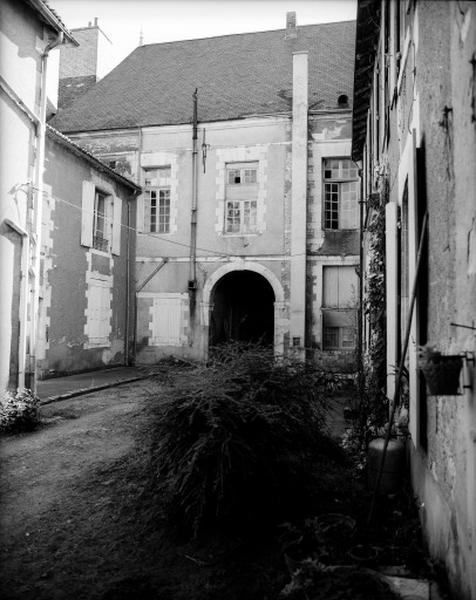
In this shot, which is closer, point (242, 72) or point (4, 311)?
point (4, 311)

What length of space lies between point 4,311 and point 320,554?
5948 millimetres

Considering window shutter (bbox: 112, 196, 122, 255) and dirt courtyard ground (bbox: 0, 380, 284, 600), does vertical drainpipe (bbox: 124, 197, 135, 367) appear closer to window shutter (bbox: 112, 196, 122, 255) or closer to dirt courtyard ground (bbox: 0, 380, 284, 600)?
window shutter (bbox: 112, 196, 122, 255)

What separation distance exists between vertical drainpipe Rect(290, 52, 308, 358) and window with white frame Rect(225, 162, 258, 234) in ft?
4.32

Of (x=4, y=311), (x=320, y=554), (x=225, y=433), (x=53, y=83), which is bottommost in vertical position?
(x=320, y=554)

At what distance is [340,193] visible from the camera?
14.9 meters

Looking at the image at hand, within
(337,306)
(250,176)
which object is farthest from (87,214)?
(337,306)

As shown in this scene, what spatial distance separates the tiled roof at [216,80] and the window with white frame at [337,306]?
201 inches

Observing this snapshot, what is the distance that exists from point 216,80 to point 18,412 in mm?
14169

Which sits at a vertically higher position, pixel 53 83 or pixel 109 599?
pixel 53 83

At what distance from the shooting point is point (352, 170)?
14.9 meters

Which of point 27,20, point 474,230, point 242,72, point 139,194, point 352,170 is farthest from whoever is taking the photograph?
point 242,72

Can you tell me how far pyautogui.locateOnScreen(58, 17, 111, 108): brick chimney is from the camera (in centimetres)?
2000

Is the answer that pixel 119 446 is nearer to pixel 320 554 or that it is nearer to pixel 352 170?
pixel 320 554

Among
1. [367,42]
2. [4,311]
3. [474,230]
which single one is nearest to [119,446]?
[4,311]
